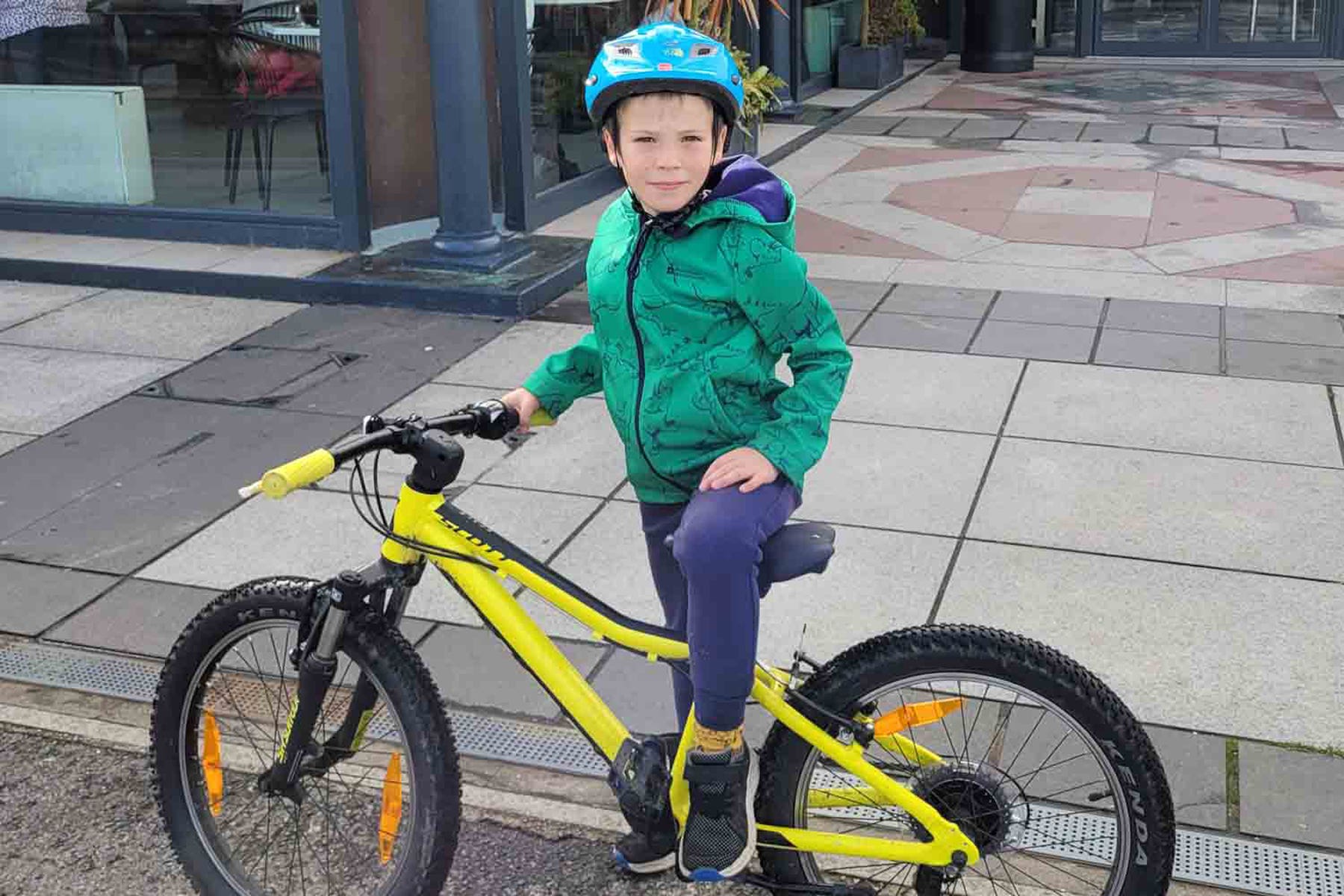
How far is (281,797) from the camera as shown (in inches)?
117

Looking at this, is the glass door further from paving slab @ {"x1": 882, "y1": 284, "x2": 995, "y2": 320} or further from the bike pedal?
the bike pedal

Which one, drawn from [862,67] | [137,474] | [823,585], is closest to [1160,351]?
[823,585]

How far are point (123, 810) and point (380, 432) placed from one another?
1.52m

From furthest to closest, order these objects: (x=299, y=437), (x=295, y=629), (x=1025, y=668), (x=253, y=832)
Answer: (x=299, y=437) < (x=253, y=832) < (x=295, y=629) < (x=1025, y=668)

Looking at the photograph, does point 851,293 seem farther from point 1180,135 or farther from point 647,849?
point 1180,135

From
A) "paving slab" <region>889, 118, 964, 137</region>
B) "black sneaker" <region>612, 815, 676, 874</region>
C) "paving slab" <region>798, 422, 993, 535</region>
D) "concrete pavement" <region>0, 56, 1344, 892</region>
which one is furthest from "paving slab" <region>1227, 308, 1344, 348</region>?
"paving slab" <region>889, 118, 964, 137</region>

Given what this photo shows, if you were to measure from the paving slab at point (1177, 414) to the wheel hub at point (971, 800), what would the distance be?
10.4 ft

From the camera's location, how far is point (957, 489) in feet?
17.6

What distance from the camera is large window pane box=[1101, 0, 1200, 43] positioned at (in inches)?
722

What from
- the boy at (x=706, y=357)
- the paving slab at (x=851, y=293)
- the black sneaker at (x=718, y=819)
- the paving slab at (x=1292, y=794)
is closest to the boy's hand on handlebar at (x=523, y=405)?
the boy at (x=706, y=357)

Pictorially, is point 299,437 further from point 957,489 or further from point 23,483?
point 957,489

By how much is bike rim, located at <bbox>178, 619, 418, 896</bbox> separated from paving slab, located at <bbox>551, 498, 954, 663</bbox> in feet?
3.76

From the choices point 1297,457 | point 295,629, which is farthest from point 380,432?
point 1297,457

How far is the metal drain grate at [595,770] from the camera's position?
10.6 feet
